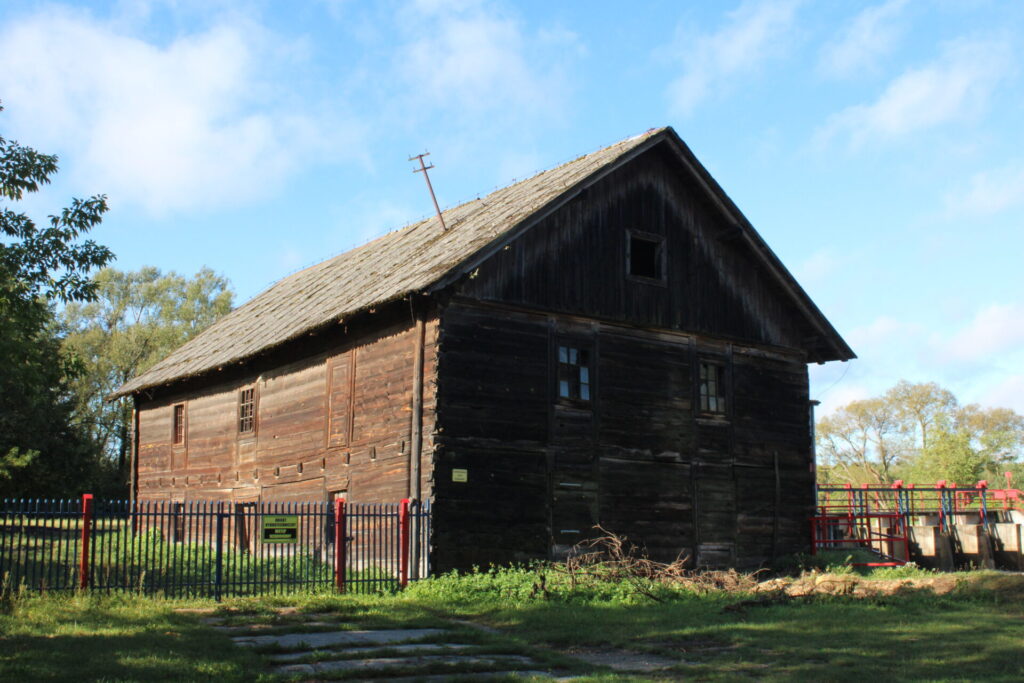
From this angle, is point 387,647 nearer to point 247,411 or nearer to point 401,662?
point 401,662

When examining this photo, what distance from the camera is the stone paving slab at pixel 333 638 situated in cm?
1205

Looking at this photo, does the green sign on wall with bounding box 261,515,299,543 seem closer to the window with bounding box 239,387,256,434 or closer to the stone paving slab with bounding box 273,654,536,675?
the stone paving slab with bounding box 273,654,536,675

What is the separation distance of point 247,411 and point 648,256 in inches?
410

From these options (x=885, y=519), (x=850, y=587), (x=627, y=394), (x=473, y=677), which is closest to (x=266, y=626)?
(x=473, y=677)

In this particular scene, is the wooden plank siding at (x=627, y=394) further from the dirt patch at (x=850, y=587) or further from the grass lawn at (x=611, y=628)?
the dirt patch at (x=850, y=587)

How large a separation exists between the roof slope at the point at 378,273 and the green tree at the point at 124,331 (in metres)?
22.5

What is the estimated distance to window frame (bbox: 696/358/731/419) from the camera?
22547mm

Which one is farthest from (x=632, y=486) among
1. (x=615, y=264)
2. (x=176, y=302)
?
(x=176, y=302)

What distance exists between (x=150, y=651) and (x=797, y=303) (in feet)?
57.3

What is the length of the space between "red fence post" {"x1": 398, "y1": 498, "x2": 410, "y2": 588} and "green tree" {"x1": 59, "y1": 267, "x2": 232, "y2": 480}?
116ft

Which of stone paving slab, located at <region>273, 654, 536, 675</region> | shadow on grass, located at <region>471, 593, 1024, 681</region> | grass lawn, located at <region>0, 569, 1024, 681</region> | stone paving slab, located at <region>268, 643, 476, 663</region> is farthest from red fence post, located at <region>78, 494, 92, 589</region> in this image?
shadow on grass, located at <region>471, 593, 1024, 681</region>

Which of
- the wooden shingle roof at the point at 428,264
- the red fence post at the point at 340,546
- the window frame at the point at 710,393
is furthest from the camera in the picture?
the window frame at the point at 710,393

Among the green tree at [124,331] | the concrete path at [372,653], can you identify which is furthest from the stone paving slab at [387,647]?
the green tree at [124,331]

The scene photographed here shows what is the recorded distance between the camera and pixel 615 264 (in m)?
21.4
